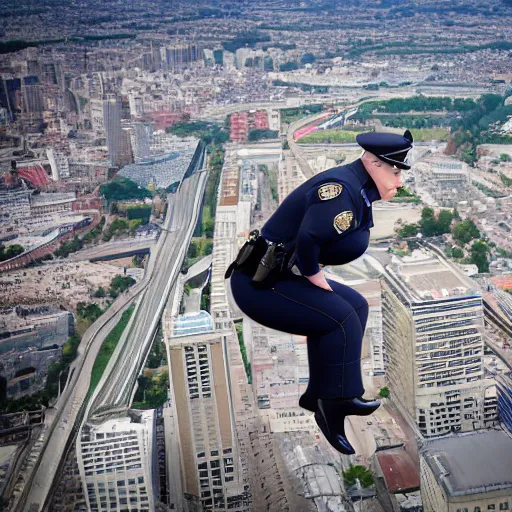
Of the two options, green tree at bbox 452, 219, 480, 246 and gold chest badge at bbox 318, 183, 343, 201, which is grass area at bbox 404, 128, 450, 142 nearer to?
green tree at bbox 452, 219, 480, 246

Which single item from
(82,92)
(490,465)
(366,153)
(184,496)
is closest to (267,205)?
(184,496)

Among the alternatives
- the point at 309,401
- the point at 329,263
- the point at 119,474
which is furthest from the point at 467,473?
the point at 329,263

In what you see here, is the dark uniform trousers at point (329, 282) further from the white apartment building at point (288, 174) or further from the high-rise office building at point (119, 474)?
the white apartment building at point (288, 174)

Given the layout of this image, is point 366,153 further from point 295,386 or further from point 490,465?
point 295,386

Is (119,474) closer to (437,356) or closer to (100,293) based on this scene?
(437,356)

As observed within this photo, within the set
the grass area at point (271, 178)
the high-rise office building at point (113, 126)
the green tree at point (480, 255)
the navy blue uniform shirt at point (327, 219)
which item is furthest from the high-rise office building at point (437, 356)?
the high-rise office building at point (113, 126)

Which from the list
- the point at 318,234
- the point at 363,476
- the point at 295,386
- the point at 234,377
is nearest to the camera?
the point at 318,234
